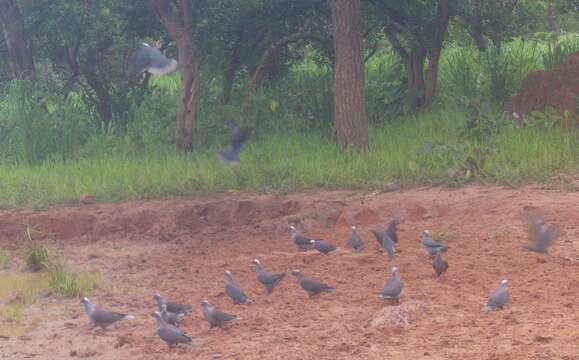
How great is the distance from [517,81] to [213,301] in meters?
7.11

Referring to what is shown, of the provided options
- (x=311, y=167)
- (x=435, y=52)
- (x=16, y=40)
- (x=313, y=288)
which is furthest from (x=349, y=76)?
(x=16, y=40)

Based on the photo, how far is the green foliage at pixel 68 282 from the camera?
8.02 metres

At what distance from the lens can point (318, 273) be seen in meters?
7.71

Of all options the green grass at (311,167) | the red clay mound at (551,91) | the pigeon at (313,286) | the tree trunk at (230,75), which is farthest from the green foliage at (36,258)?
the red clay mound at (551,91)

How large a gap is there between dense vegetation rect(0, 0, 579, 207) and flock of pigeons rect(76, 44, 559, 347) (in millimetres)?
1964

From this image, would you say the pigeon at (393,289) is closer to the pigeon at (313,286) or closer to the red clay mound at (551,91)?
the pigeon at (313,286)

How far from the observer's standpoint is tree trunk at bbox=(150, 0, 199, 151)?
39.4 feet

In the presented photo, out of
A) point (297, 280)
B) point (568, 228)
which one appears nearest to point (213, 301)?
point (297, 280)

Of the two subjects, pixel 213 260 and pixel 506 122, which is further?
pixel 506 122

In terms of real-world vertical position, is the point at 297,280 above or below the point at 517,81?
below

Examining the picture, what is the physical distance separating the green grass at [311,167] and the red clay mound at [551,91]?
565mm

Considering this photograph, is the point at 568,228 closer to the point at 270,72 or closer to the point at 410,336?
the point at 410,336

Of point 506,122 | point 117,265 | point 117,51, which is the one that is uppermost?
point 117,51

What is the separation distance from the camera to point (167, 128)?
1336 cm
